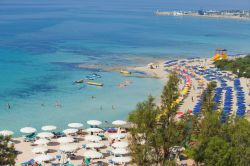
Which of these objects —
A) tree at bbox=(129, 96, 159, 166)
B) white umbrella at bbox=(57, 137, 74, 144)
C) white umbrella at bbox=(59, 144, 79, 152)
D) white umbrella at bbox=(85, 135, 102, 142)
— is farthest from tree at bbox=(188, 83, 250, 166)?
white umbrella at bbox=(57, 137, 74, 144)

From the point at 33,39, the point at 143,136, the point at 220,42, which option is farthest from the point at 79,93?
the point at 220,42

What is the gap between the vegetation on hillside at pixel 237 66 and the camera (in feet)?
186

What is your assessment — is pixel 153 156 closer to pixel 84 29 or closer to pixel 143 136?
pixel 143 136

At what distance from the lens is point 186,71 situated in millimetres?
60844

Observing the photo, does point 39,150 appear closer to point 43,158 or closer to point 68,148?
point 43,158

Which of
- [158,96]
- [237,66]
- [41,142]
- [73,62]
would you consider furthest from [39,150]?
[73,62]

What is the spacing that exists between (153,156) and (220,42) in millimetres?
86033

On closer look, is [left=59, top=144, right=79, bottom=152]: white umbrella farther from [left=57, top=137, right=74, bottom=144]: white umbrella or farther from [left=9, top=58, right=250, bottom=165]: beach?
[left=57, top=137, right=74, bottom=144]: white umbrella

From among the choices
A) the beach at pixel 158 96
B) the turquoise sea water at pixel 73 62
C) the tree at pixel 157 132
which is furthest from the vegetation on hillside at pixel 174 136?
the turquoise sea water at pixel 73 62

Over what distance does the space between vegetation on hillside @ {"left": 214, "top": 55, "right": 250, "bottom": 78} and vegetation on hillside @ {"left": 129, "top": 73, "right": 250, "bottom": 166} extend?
34.7 m

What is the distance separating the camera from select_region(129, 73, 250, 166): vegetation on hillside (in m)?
18.3

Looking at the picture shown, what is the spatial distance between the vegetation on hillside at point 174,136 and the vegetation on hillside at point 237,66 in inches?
1366

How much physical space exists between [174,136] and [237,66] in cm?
4445

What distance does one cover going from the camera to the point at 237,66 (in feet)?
199
